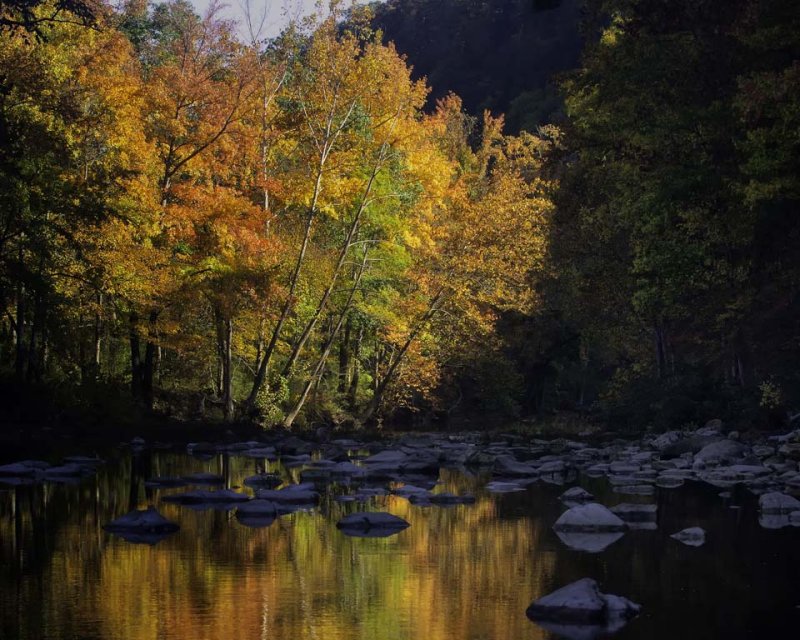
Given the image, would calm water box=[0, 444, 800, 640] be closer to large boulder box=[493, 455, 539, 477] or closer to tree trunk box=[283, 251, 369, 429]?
large boulder box=[493, 455, 539, 477]

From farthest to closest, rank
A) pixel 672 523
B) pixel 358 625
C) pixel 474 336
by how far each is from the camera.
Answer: pixel 474 336 < pixel 672 523 < pixel 358 625

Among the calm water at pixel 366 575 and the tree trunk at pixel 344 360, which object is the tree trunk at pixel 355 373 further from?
the calm water at pixel 366 575

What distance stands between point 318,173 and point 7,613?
19.7 meters

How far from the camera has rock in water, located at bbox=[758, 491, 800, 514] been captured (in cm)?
1256

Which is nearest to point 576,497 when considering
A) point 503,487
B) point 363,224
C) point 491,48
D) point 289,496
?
point 503,487

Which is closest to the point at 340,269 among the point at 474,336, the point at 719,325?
the point at 474,336

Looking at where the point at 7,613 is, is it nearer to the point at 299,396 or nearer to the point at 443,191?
the point at 299,396

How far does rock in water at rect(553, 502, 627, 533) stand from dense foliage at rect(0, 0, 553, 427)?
12620 millimetres

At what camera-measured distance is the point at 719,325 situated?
27797 millimetres

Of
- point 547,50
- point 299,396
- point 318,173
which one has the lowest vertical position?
point 299,396

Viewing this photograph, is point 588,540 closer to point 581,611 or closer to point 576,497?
point 576,497

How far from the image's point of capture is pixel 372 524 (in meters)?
11.2

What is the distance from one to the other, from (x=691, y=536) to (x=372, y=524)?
3278 millimetres

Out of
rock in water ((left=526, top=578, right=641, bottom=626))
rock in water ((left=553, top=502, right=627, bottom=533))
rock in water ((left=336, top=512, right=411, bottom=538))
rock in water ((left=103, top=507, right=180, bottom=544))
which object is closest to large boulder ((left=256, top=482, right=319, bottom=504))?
rock in water ((left=336, top=512, right=411, bottom=538))
